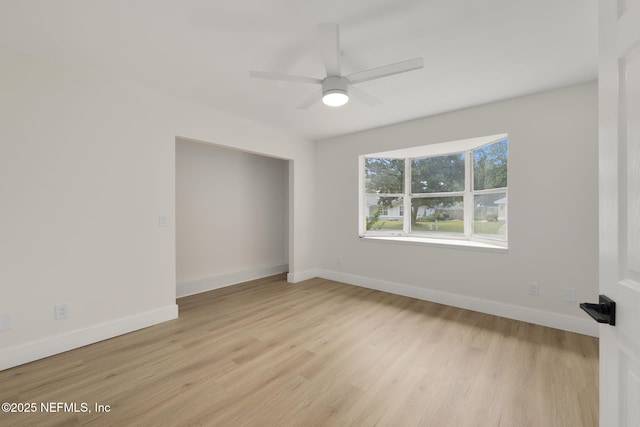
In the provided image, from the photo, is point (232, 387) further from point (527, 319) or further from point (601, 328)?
point (527, 319)

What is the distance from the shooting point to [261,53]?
208cm

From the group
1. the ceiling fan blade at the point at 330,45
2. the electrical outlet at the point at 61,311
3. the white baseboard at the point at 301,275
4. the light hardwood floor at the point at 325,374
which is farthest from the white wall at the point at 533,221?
the electrical outlet at the point at 61,311

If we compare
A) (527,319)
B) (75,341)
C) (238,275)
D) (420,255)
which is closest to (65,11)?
(75,341)

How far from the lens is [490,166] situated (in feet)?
11.1

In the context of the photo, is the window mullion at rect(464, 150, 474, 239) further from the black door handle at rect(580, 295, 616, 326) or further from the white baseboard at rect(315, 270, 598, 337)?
the black door handle at rect(580, 295, 616, 326)

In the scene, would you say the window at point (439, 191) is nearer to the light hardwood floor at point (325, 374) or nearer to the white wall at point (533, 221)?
the white wall at point (533, 221)

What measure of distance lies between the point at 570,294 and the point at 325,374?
2.60 meters

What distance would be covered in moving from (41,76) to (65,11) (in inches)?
34.1

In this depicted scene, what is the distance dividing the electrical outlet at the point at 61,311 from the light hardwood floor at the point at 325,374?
32 centimetres

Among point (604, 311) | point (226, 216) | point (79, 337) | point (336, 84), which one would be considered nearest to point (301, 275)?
point (226, 216)

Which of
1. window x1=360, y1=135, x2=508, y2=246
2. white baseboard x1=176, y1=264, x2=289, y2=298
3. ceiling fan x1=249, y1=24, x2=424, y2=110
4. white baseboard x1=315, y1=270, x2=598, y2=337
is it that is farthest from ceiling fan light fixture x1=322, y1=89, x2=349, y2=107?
white baseboard x1=176, y1=264, x2=289, y2=298

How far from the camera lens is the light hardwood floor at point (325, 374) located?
155 cm

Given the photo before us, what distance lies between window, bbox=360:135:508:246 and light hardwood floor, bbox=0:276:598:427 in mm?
1353

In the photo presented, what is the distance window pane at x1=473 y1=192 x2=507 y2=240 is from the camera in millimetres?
3266
